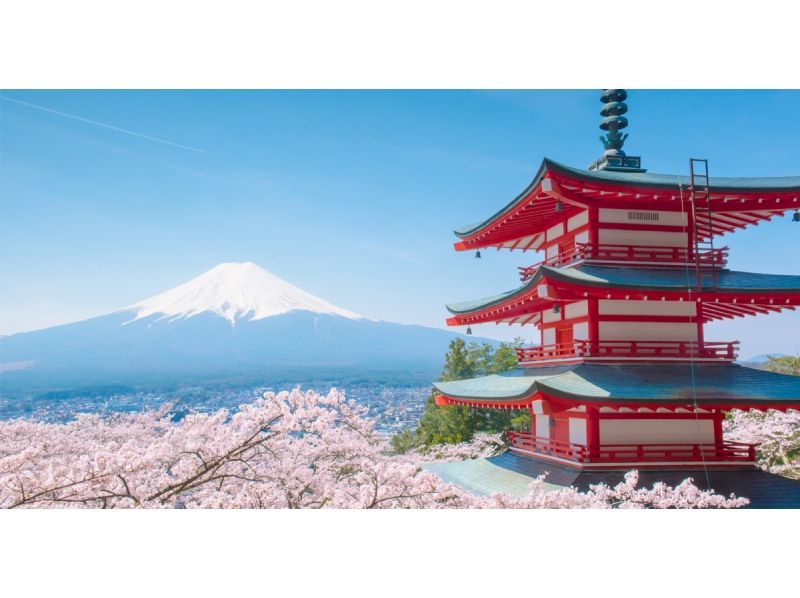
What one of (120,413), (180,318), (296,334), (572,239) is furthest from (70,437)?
(296,334)

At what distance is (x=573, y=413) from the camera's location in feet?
20.9

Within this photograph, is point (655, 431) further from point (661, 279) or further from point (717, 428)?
point (661, 279)

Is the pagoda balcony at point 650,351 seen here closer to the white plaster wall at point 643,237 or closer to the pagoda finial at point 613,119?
the white plaster wall at point 643,237

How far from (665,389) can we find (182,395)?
8.34 meters

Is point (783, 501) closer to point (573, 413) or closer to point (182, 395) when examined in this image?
point (573, 413)

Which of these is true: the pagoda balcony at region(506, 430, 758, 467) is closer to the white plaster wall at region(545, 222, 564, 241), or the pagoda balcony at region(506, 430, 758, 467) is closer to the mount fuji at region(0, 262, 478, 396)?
the white plaster wall at region(545, 222, 564, 241)

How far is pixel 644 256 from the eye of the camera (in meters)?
6.72

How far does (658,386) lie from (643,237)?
1.92 metres

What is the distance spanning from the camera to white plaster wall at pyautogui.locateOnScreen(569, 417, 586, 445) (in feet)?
20.5

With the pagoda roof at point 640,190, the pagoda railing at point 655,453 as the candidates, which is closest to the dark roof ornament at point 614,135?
the pagoda roof at point 640,190

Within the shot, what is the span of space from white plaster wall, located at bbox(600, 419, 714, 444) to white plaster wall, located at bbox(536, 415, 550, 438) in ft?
3.81

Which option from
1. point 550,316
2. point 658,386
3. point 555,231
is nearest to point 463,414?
point 550,316

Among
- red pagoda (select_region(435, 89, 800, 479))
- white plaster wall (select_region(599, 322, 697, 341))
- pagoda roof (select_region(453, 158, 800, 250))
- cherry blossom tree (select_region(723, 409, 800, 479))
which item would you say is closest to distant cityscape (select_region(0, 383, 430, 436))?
red pagoda (select_region(435, 89, 800, 479))

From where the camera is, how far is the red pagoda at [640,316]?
5875 millimetres
